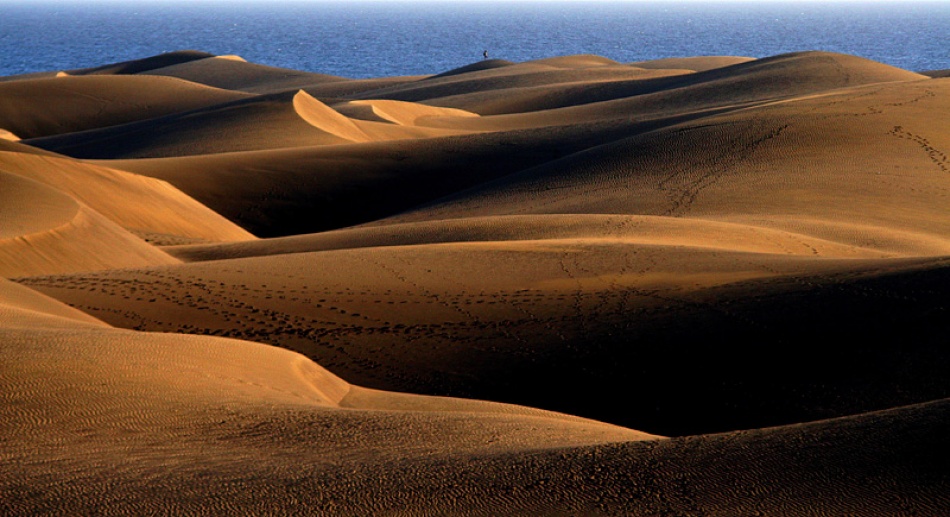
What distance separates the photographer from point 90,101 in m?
43.6

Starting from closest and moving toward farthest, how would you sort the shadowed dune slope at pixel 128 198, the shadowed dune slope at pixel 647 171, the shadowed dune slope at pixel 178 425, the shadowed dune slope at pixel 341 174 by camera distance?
the shadowed dune slope at pixel 178 425 < the shadowed dune slope at pixel 128 198 < the shadowed dune slope at pixel 647 171 < the shadowed dune slope at pixel 341 174

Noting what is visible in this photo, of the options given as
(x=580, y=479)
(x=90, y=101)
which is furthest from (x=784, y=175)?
(x=90, y=101)

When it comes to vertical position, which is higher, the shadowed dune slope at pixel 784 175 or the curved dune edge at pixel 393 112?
the shadowed dune slope at pixel 784 175

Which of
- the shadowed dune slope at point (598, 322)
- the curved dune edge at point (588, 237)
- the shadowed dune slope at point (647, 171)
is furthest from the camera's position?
the shadowed dune slope at point (647, 171)

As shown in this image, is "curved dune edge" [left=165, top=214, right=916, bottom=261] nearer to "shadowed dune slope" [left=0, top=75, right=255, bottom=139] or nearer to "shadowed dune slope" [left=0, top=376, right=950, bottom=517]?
"shadowed dune slope" [left=0, top=376, right=950, bottom=517]

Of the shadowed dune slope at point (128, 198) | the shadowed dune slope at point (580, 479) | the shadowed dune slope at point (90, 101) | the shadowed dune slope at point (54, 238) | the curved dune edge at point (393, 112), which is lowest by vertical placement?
the shadowed dune slope at point (90, 101)

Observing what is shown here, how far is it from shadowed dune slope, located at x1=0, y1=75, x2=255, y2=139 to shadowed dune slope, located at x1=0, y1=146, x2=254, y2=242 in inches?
856

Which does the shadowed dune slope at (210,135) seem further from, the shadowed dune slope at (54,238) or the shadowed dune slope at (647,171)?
the shadowed dune slope at (54,238)

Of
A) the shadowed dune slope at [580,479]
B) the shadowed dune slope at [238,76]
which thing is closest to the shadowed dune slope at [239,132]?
the shadowed dune slope at [238,76]

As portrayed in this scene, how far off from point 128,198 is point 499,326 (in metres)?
10.9

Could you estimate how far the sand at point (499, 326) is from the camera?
202 inches

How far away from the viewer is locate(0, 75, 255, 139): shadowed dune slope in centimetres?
4050

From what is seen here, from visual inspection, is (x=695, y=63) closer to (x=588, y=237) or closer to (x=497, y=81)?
(x=497, y=81)

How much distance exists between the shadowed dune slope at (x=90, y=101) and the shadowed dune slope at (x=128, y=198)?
71.4ft
